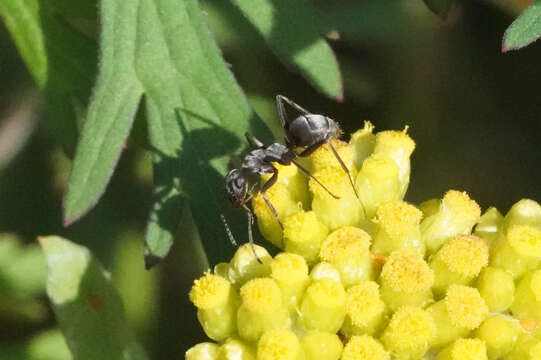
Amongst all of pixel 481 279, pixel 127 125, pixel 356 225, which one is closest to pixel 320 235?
pixel 356 225

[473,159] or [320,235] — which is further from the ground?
[320,235]

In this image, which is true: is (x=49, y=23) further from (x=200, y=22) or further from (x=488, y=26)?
(x=488, y=26)

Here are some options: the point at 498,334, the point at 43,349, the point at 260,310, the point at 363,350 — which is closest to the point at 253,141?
the point at 260,310

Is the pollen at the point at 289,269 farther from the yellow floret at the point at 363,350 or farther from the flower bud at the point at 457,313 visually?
the flower bud at the point at 457,313

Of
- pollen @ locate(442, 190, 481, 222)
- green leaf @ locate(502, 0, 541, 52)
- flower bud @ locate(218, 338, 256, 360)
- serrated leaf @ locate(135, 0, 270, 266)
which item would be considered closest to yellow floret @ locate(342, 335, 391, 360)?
flower bud @ locate(218, 338, 256, 360)

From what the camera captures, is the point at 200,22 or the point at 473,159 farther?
the point at 473,159

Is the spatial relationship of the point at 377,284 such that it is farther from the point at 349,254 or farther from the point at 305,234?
the point at 305,234

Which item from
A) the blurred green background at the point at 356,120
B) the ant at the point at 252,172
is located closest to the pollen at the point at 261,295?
the ant at the point at 252,172
